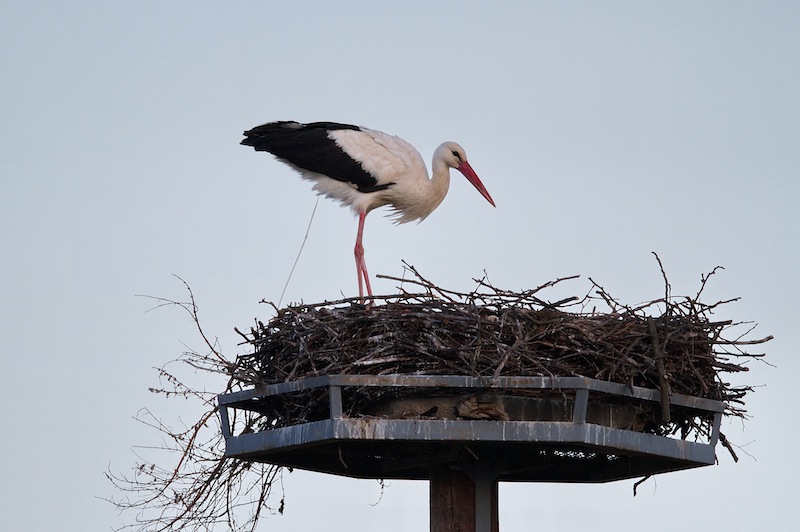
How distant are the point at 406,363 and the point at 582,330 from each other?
0.98m

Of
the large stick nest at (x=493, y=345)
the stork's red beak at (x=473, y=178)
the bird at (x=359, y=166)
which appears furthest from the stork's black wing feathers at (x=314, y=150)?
the large stick nest at (x=493, y=345)

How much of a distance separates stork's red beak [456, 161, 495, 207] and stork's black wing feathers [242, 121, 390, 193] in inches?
34.9

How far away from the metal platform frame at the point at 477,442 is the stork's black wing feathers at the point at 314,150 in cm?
273

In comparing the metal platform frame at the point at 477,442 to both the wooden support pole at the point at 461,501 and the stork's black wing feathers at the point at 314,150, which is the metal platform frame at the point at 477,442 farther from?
the stork's black wing feathers at the point at 314,150

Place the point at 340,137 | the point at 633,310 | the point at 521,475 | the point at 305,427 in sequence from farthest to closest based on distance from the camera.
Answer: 1. the point at 340,137
2. the point at 521,475
3. the point at 633,310
4. the point at 305,427

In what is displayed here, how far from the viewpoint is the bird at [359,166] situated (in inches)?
411

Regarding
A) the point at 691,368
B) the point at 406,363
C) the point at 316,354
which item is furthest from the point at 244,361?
the point at 691,368

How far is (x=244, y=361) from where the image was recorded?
8070 mm

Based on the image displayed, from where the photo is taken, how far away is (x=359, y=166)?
34.1 ft

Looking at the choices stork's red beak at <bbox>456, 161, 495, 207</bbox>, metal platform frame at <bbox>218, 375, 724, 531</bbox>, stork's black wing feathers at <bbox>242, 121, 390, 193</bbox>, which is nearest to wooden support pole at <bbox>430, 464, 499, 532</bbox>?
metal platform frame at <bbox>218, 375, 724, 531</bbox>

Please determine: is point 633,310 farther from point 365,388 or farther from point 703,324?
point 365,388

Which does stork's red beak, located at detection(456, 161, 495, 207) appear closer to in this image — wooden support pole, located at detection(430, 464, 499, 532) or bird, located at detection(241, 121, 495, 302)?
bird, located at detection(241, 121, 495, 302)

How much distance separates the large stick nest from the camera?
718 centimetres

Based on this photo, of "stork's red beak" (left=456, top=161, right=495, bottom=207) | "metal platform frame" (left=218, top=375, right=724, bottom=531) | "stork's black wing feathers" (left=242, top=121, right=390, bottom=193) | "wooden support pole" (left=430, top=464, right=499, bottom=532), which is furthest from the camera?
"stork's red beak" (left=456, top=161, right=495, bottom=207)
